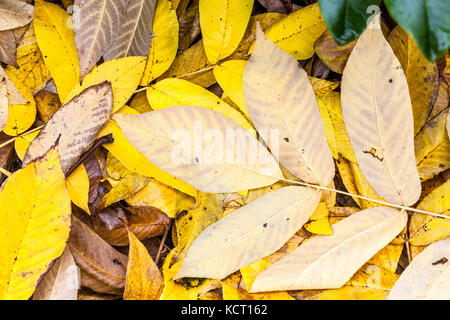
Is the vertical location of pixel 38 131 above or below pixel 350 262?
above

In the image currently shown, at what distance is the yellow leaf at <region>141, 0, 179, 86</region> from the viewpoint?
75 centimetres

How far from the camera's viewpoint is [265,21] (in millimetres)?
781

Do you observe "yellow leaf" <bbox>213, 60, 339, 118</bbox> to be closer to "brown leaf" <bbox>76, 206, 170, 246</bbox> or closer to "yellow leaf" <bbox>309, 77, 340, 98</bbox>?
"yellow leaf" <bbox>309, 77, 340, 98</bbox>

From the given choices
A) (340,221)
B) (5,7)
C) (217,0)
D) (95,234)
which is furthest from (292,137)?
(5,7)

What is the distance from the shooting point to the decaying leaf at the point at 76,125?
2.27ft

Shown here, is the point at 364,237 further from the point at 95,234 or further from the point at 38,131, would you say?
the point at 38,131

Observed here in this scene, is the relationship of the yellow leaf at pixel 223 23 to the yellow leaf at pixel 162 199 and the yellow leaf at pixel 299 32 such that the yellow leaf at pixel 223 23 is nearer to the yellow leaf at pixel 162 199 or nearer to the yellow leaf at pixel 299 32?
the yellow leaf at pixel 299 32

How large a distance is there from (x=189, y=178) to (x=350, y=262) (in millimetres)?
290

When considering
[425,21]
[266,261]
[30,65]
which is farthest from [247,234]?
[30,65]

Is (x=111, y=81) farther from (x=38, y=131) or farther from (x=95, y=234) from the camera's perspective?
(x=95, y=234)

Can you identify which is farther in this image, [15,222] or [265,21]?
[265,21]

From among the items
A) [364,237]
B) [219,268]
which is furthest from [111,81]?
[364,237]

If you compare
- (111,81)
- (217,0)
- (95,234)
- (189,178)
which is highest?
(217,0)

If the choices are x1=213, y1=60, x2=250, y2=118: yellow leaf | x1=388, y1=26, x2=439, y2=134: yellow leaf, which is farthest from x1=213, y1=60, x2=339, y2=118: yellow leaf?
x1=388, y1=26, x2=439, y2=134: yellow leaf
